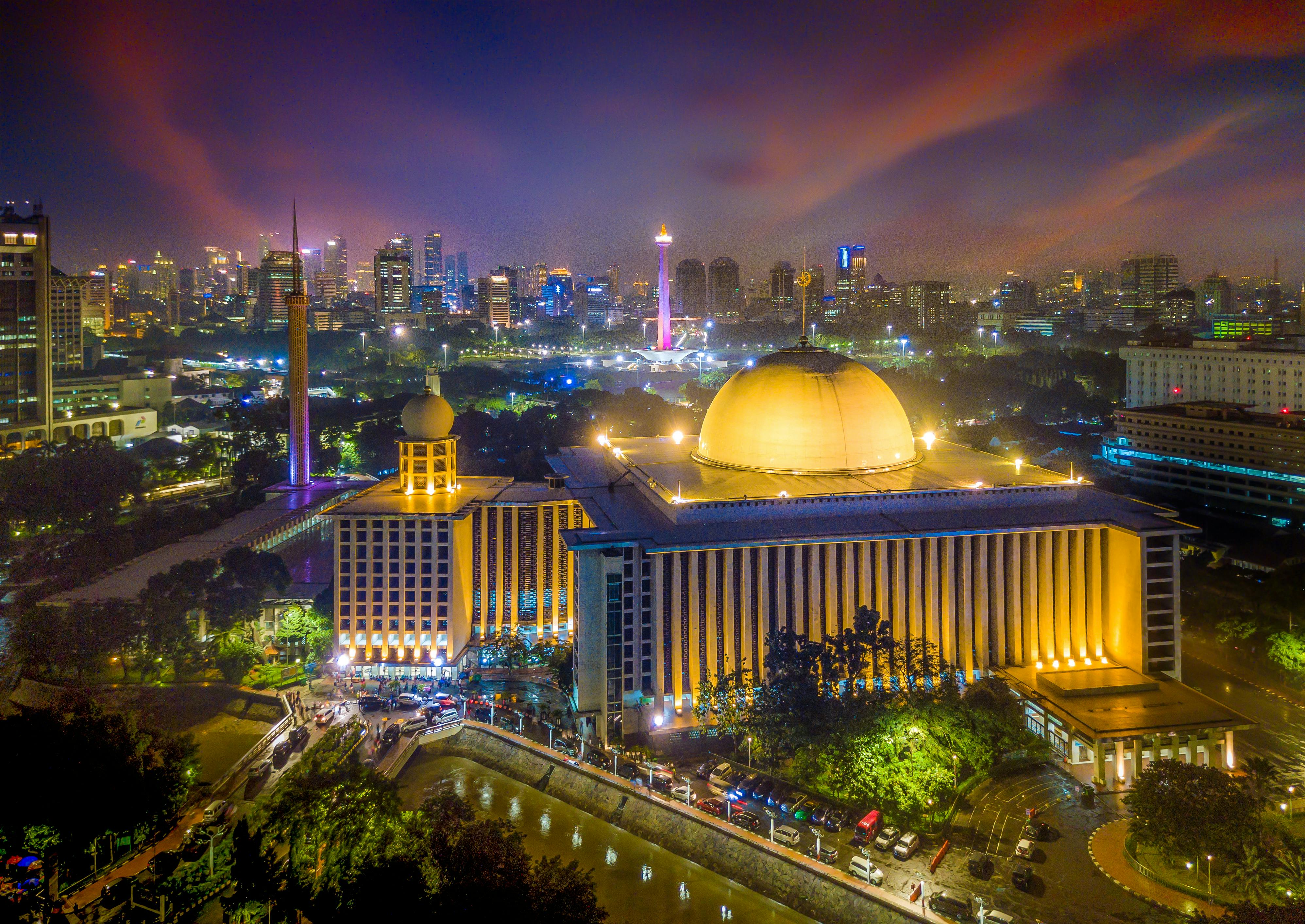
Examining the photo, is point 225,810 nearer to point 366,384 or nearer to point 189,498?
point 189,498

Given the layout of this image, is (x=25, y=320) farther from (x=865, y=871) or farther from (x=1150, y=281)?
(x=1150, y=281)

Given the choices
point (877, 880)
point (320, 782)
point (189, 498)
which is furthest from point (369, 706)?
point (189, 498)

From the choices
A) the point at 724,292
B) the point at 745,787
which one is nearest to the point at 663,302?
the point at 724,292

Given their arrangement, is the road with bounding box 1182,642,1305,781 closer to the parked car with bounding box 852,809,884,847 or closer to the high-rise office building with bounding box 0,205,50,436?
the parked car with bounding box 852,809,884,847

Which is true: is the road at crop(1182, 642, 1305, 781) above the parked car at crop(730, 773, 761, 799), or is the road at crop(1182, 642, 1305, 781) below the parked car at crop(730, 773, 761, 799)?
above

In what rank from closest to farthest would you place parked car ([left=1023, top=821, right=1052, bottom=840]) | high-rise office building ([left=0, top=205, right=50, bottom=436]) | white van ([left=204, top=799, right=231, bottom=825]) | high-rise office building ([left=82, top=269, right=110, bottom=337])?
parked car ([left=1023, top=821, right=1052, bottom=840]) < white van ([left=204, top=799, right=231, bottom=825]) < high-rise office building ([left=0, top=205, right=50, bottom=436]) < high-rise office building ([left=82, top=269, right=110, bottom=337])

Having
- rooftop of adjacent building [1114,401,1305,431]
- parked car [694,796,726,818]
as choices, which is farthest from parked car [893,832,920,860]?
rooftop of adjacent building [1114,401,1305,431]
